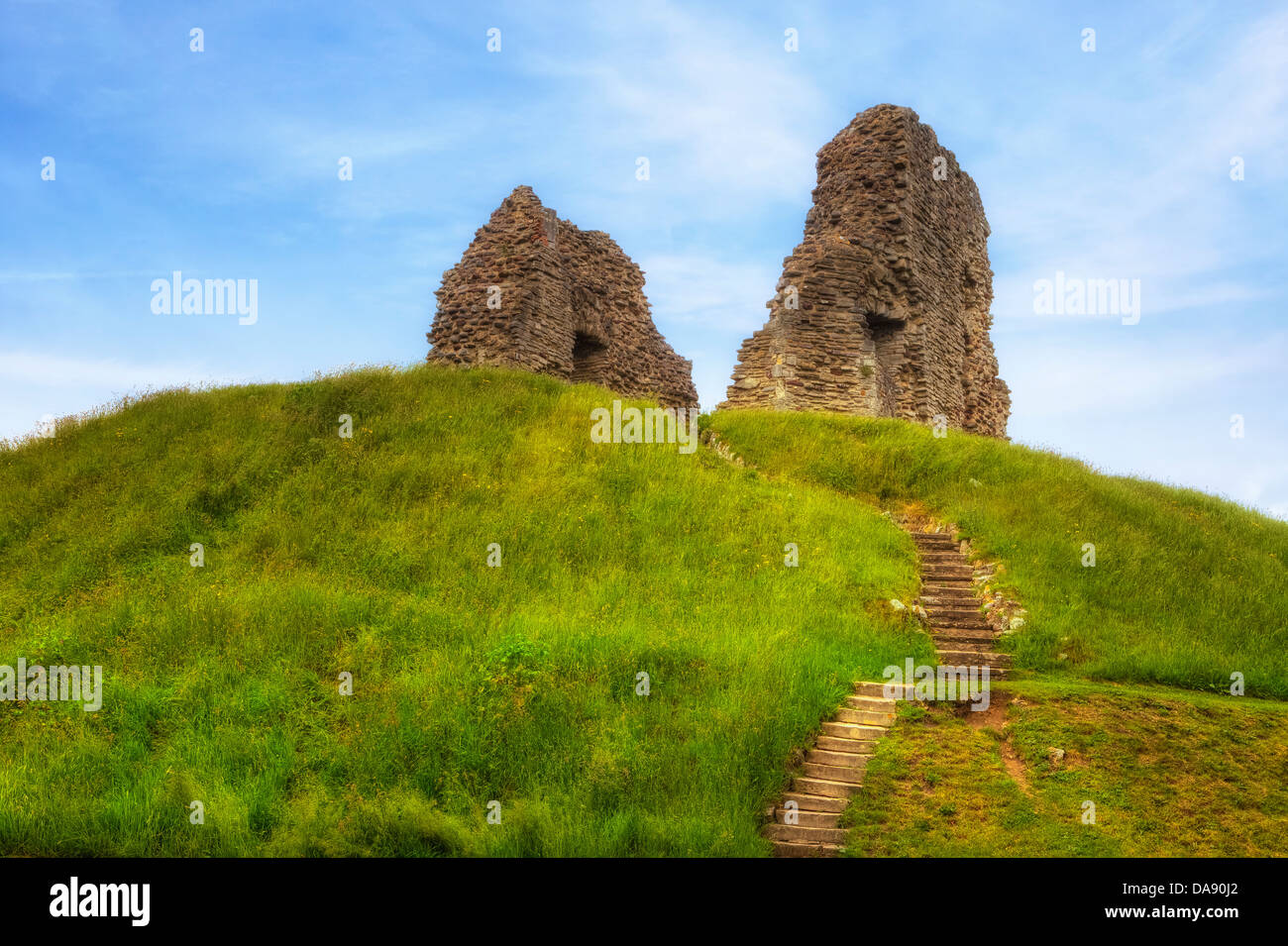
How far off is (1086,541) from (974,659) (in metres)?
4.28

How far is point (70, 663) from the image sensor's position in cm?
986

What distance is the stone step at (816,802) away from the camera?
7.12m

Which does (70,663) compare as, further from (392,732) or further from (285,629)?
(392,732)

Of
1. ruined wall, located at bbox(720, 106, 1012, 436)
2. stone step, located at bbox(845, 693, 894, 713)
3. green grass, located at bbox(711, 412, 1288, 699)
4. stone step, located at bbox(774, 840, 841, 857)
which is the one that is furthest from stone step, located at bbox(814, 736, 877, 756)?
ruined wall, located at bbox(720, 106, 1012, 436)

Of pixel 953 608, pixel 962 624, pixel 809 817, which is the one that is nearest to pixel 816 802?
pixel 809 817

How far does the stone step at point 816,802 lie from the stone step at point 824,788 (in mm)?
28

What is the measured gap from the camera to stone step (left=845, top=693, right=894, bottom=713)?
28.8ft

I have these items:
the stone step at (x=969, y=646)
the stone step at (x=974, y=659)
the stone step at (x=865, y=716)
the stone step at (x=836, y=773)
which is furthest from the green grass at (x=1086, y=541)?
the stone step at (x=836, y=773)

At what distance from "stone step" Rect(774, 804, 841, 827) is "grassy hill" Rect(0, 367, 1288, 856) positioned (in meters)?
0.17

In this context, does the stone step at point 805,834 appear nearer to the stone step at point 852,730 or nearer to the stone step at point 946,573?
the stone step at point 852,730
